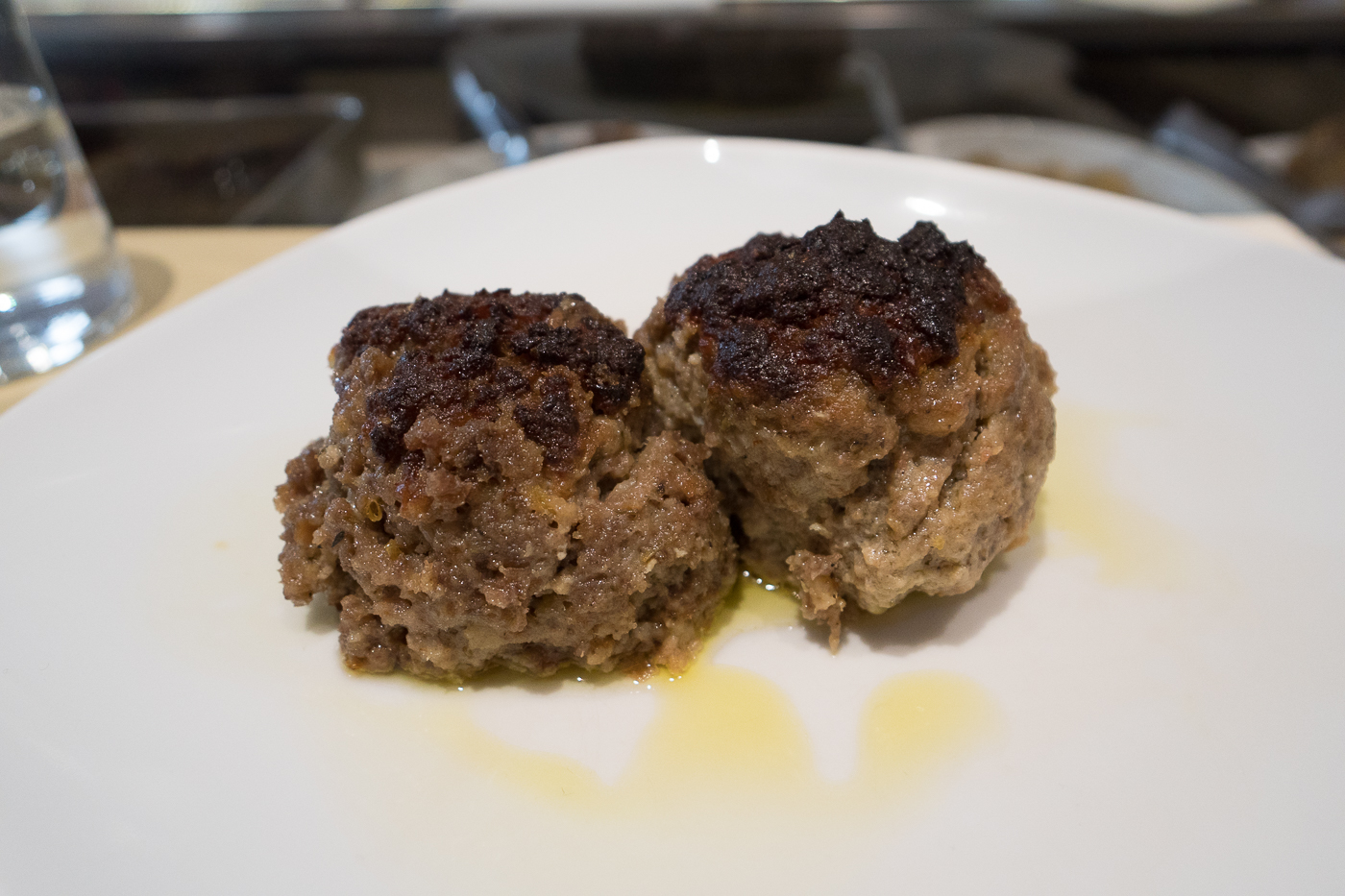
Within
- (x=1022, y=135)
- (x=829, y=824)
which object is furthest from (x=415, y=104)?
(x=829, y=824)

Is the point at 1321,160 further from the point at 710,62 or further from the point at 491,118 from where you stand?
the point at 491,118

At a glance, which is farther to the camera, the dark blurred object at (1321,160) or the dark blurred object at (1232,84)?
the dark blurred object at (1232,84)

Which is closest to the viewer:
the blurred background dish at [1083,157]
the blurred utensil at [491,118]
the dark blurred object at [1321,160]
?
the blurred background dish at [1083,157]

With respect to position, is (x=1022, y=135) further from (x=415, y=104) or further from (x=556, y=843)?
(x=556, y=843)

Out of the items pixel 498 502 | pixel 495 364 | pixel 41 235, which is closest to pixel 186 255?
pixel 41 235

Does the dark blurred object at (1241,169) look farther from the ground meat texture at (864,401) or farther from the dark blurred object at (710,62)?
the ground meat texture at (864,401)

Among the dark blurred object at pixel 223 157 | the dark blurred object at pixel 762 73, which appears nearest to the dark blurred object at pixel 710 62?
the dark blurred object at pixel 762 73

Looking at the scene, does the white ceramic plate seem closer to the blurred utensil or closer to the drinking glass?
the drinking glass
